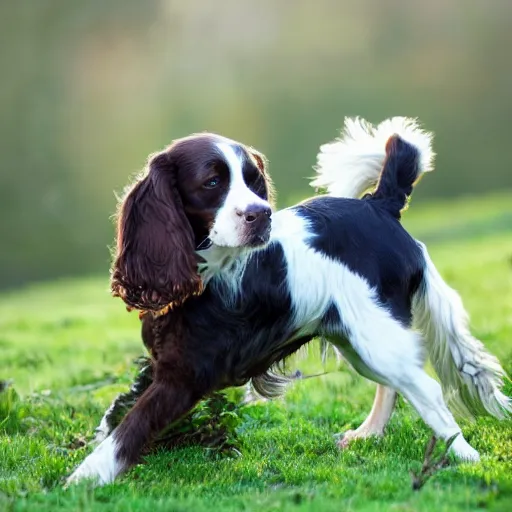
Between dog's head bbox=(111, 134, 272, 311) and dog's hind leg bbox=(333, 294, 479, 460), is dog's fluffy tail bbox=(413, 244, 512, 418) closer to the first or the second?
dog's hind leg bbox=(333, 294, 479, 460)

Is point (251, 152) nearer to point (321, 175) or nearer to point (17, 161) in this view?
point (321, 175)

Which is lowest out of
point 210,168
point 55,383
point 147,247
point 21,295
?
point 21,295

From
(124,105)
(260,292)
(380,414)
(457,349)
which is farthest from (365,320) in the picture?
(124,105)

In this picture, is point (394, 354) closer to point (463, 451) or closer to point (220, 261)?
point (463, 451)

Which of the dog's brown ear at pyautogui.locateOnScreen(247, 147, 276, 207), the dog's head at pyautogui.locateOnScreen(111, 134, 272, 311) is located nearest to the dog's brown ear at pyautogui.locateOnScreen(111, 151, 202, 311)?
the dog's head at pyautogui.locateOnScreen(111, 134, 272, 311)

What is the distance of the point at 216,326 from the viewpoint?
4289 mm

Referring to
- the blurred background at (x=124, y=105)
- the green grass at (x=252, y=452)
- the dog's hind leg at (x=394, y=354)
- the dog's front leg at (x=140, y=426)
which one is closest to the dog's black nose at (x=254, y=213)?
the dog's hind leg at (x=394, y=354)

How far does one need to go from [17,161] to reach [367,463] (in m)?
15.6

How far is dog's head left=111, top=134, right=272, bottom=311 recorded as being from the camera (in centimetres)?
408

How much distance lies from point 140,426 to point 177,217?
89cm

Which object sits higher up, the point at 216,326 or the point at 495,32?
the point at 495,32

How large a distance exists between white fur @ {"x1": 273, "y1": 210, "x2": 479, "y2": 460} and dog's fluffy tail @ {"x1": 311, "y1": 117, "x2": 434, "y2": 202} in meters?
0.71

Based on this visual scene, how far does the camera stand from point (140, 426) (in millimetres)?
4148

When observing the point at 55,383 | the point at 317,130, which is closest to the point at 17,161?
the point at 317,130
